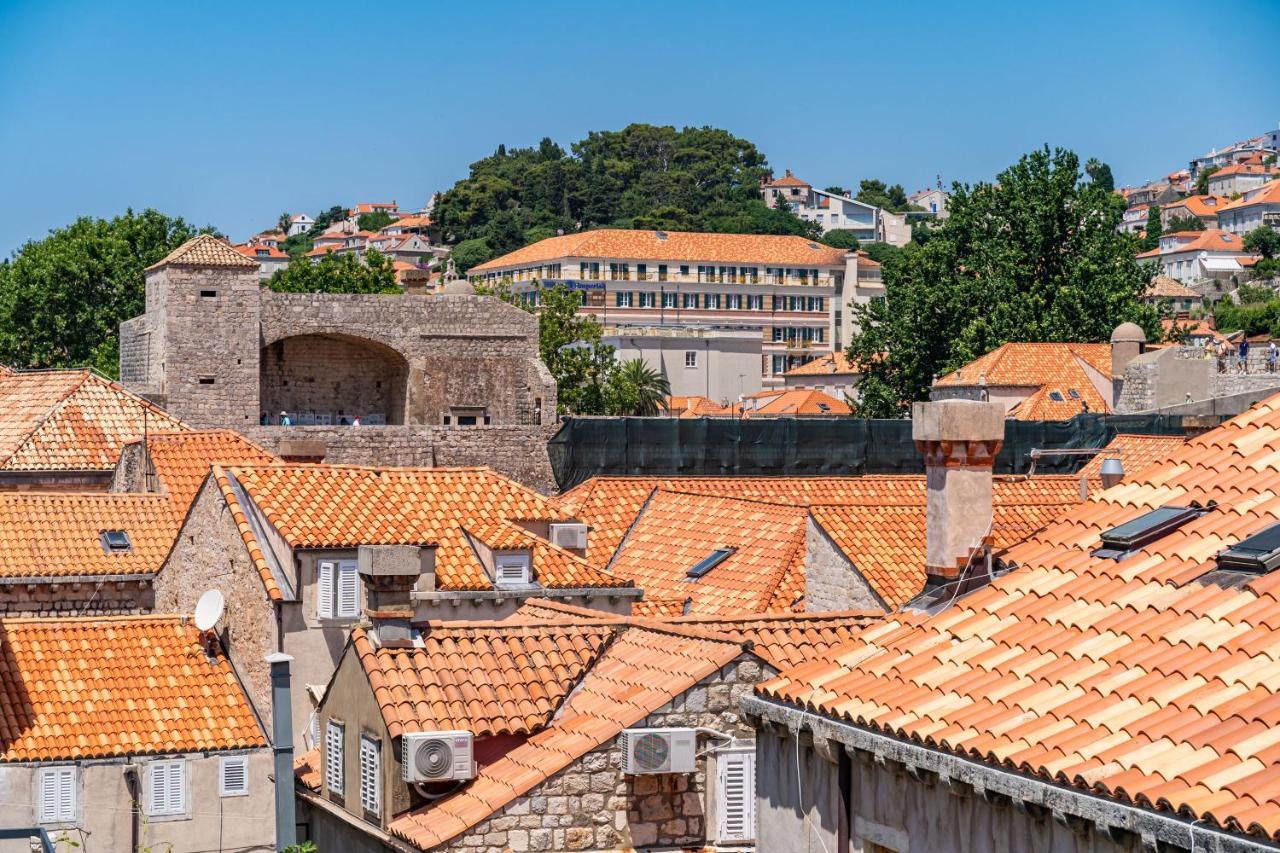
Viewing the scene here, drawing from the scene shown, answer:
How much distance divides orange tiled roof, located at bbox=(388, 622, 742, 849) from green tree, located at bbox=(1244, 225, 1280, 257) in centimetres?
15973

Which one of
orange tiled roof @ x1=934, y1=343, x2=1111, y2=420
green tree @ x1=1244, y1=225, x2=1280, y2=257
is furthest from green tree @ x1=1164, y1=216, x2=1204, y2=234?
orange tiled roof @ x1=934, y1=343, x2=1111, y2=420

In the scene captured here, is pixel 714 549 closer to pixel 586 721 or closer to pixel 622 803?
pixel 586 721

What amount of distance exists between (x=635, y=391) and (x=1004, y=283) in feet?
50.8

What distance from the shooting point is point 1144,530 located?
413 inches

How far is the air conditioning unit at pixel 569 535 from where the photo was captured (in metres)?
25.2

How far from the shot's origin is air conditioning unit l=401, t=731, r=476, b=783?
1436 cm

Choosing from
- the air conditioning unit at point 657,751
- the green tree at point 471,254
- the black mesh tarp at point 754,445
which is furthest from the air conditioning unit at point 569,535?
the green tree at point 471,254

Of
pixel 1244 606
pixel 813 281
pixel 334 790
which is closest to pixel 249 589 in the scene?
pixel 334 790

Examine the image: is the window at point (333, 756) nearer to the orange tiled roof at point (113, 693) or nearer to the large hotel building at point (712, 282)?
the orange tiled roof at point (113, 693)

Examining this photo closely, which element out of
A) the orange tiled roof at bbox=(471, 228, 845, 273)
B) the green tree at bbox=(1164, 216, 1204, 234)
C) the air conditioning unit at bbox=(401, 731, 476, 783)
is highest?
the green tree at bbox=(1164, 216, 1204, 234)

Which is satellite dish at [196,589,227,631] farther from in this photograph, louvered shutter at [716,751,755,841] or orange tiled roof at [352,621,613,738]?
louvered shutter at [716,751,755,841]

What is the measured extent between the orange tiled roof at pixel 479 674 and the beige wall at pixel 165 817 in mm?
7293

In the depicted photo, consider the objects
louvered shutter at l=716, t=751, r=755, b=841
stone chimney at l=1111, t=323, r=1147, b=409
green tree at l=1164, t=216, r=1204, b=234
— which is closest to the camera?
louvered shutter at l=716, t=751, r=755, b=841

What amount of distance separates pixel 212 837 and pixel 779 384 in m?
104
